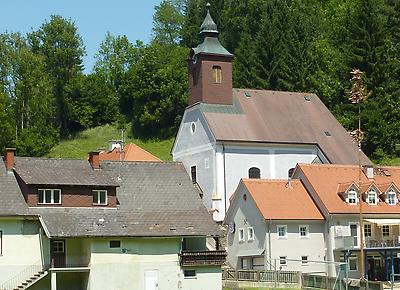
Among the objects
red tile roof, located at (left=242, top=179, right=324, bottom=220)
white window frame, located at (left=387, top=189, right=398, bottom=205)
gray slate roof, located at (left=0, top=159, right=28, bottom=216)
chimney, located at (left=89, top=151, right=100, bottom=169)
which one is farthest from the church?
gray slate roof, located at (left=0, top=159, right=28, bottom=216)

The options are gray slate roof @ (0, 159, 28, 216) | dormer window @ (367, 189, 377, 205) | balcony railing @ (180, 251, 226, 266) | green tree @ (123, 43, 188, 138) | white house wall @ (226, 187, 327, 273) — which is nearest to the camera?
gray slate roof @ (0, 159, 28, 216)

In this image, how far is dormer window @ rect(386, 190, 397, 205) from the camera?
57406 mm

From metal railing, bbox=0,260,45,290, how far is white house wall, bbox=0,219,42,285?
12 cm

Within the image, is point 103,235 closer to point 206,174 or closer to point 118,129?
point 206,174

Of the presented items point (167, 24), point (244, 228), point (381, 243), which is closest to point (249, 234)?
point (244, 228)

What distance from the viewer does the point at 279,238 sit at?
53969 millimetres

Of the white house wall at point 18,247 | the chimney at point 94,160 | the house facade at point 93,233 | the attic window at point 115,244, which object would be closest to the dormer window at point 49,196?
the house facade at point 93,233

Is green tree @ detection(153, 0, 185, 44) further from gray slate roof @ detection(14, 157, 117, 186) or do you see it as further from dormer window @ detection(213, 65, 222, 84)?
gray slate roof @ detection(14, 157, 117, 186)

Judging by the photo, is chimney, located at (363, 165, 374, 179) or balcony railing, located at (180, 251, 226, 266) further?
chimney, located at (363, 165, 374, 179)

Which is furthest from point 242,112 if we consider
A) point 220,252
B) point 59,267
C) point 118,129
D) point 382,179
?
point 118,129

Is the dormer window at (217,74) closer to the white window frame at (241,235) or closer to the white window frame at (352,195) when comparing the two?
the white window frame at (241,235)

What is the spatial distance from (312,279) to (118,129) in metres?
60.9

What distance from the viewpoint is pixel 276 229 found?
54.0 metres

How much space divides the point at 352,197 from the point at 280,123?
12571mm
